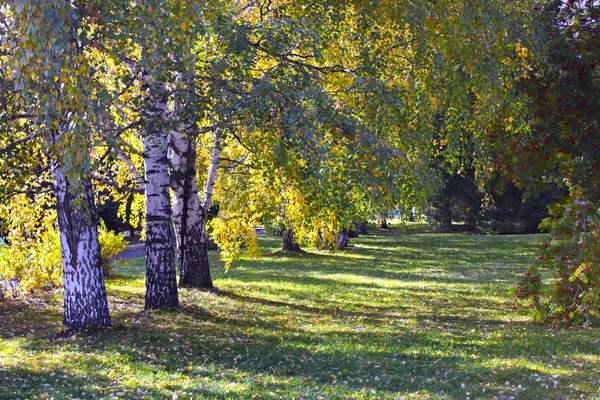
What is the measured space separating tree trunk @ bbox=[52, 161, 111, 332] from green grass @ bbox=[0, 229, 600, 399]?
33 cm

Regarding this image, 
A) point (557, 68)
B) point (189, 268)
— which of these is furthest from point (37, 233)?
point (557, 68)

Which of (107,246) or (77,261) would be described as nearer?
(77,261)

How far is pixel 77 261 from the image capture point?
8.42 meters

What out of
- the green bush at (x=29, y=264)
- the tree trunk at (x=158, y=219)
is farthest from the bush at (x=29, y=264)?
the tree trunk at (x=158, y=219)

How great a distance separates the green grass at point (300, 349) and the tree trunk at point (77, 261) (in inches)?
13.2

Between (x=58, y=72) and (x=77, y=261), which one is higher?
(x=58, y=72)

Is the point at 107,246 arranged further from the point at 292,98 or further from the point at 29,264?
the point at 292,98

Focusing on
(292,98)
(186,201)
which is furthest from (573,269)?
(186,201)

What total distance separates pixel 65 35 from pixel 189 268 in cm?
879

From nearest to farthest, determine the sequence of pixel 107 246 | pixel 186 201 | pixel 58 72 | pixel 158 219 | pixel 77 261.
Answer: pixel 58 72 < pixel 77 261 < pixel 158 219 < pixel 186 201 < pixel 107 246

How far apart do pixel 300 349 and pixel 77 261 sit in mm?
3077

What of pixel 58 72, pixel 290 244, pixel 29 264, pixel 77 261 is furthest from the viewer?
pixel 290 244

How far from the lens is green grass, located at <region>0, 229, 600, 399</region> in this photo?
6438 millimetres

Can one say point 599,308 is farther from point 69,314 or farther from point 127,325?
point 69,314
